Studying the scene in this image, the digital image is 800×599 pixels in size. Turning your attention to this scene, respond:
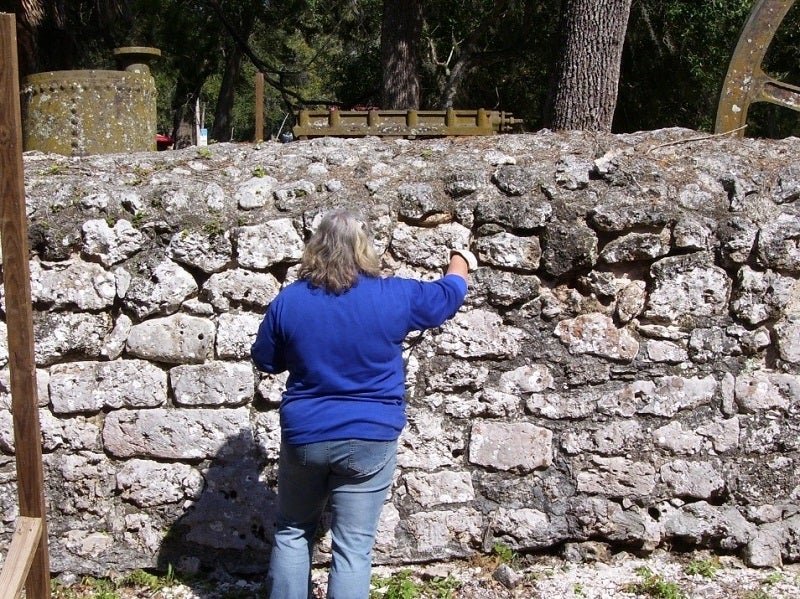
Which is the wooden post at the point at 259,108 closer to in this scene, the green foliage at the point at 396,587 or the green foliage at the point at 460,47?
the green foliage at the point at 396,587

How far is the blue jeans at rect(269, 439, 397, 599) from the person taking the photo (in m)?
2.48

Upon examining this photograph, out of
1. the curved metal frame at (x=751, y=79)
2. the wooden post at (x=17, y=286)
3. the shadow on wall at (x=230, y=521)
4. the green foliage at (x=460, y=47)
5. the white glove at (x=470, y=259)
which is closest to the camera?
the wooden post at (x=17, y=286)

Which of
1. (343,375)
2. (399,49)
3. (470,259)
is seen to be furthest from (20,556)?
(399,49)

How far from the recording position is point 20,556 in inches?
99.1

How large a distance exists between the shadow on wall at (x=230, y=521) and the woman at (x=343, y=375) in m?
0.70

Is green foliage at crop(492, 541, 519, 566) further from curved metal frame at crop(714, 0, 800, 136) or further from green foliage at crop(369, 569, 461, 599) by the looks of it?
curved metal frame at crop(714, 0, 800, 136)

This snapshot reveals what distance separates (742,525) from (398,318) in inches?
76.8

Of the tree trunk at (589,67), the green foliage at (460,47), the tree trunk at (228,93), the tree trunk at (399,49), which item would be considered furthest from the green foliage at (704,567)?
the tree trunk at (228,93)

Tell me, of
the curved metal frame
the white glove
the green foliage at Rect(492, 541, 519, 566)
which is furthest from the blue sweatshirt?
the curved metal frame

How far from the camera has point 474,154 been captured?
141 inches

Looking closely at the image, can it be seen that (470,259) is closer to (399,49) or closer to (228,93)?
(399,49)

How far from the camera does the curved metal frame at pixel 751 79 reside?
13.3 feet

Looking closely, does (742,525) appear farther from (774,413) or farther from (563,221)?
(563,221)

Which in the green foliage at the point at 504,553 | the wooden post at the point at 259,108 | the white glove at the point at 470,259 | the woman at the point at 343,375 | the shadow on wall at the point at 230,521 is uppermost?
the wooden post at the point at 259,108
